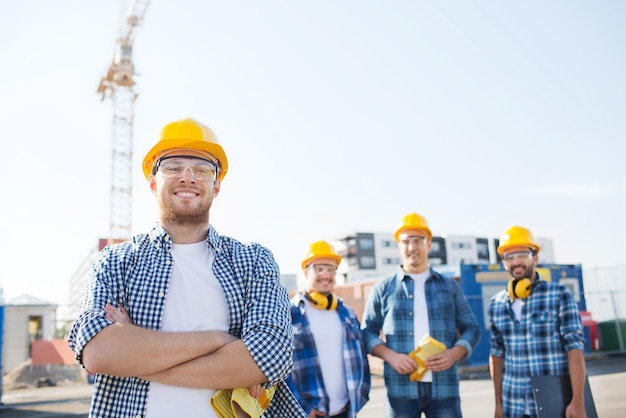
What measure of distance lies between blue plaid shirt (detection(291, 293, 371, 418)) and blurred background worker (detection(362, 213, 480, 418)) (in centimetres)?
18

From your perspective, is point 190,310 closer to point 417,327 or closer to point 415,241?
point 417,327

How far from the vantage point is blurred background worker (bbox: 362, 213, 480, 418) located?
13.0ft

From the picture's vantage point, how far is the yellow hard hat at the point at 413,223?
175 inches

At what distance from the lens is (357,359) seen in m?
4.13

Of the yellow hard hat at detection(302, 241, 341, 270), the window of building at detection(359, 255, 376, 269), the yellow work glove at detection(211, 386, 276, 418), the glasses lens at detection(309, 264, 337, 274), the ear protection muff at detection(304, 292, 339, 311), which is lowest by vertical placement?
the yellow work glove at detection(211, 386, 276, 418)

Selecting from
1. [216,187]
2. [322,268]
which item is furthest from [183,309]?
[322,268]

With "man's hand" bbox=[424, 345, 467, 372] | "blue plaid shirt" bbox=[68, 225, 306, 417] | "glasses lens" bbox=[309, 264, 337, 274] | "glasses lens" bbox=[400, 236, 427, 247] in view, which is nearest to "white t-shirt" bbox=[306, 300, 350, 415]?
"glasses lens" bbox=[309, 264, 337, 274]

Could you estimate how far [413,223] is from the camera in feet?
14.7

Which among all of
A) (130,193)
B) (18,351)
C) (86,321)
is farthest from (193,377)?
(130,193)

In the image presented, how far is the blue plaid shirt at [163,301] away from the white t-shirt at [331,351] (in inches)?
73.3

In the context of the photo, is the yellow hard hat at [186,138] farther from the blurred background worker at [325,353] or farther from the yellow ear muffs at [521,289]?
the yellow ear muffs at [521,289]

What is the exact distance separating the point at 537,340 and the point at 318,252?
1.87m

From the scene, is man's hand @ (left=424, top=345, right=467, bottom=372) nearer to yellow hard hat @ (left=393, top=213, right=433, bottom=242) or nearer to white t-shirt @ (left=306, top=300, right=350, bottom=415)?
white t-shirt @ (left=306, top=300, right=350, bottom=415)

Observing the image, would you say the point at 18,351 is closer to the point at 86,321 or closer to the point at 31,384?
the point at 31,384
